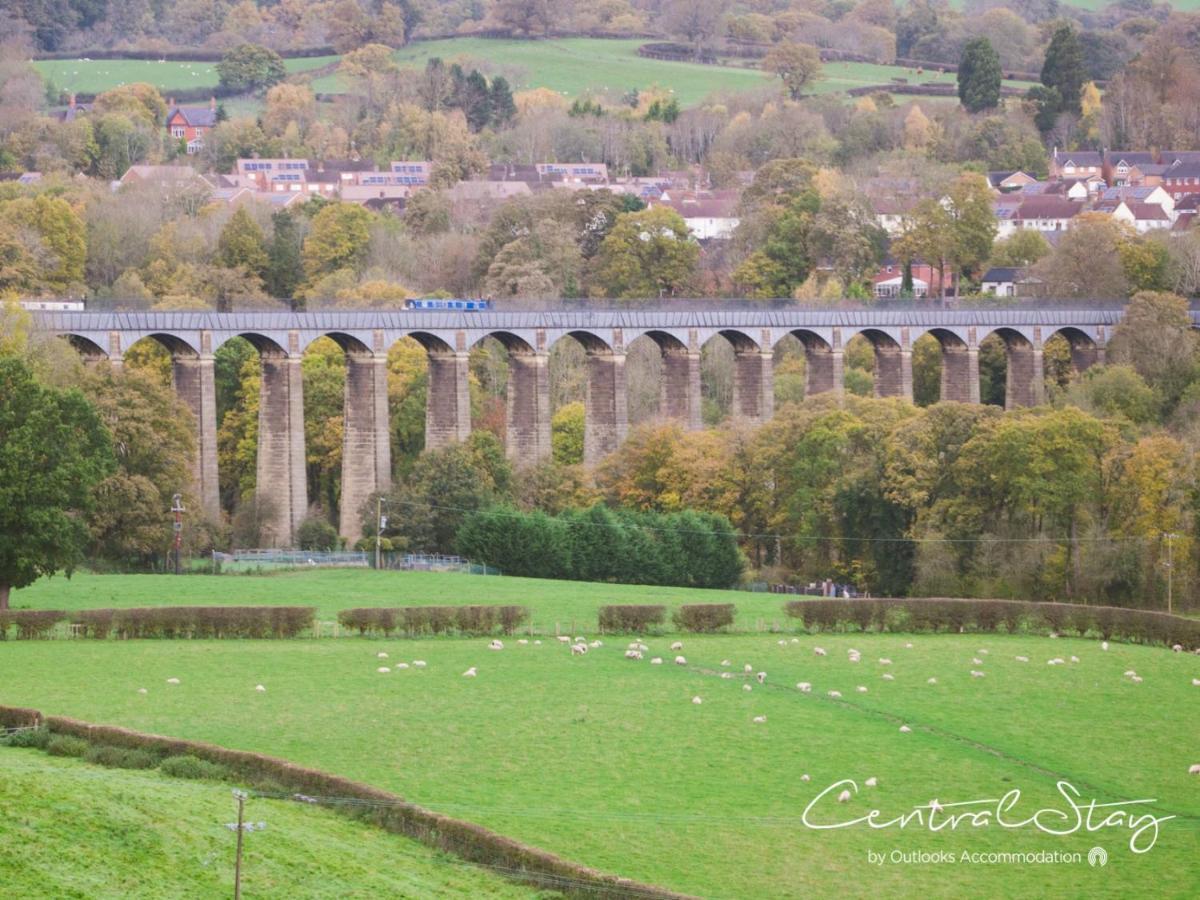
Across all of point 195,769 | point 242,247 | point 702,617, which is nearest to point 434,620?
point 702,617

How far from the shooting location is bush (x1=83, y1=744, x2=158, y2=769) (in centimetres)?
4394

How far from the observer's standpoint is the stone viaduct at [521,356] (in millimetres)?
96875

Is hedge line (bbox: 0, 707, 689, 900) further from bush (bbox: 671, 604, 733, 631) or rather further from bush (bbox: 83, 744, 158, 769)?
bush (bbox: 671, 604, 733, 631)

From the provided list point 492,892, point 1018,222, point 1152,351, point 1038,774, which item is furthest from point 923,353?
point 492,892

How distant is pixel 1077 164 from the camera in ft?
631

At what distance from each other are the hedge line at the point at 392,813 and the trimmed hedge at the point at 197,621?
16.4 m

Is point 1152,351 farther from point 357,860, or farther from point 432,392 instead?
point 357,860

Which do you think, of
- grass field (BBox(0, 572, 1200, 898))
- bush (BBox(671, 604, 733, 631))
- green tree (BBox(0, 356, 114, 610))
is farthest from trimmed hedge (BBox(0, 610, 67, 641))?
bush (BBox(671, 604, 733, 631))

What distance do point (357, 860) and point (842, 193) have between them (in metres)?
121

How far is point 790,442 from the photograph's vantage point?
320 feet

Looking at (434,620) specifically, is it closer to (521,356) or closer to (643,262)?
(521,356)

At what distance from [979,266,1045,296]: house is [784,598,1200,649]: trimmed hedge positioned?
2564 inches

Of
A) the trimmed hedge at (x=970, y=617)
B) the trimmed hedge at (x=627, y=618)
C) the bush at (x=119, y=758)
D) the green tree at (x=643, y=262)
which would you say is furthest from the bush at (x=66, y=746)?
the green tree at (x=643, y=262)

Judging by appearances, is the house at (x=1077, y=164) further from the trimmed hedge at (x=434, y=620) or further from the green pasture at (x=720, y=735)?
the trimmed hedge at (x=434, y=620)
